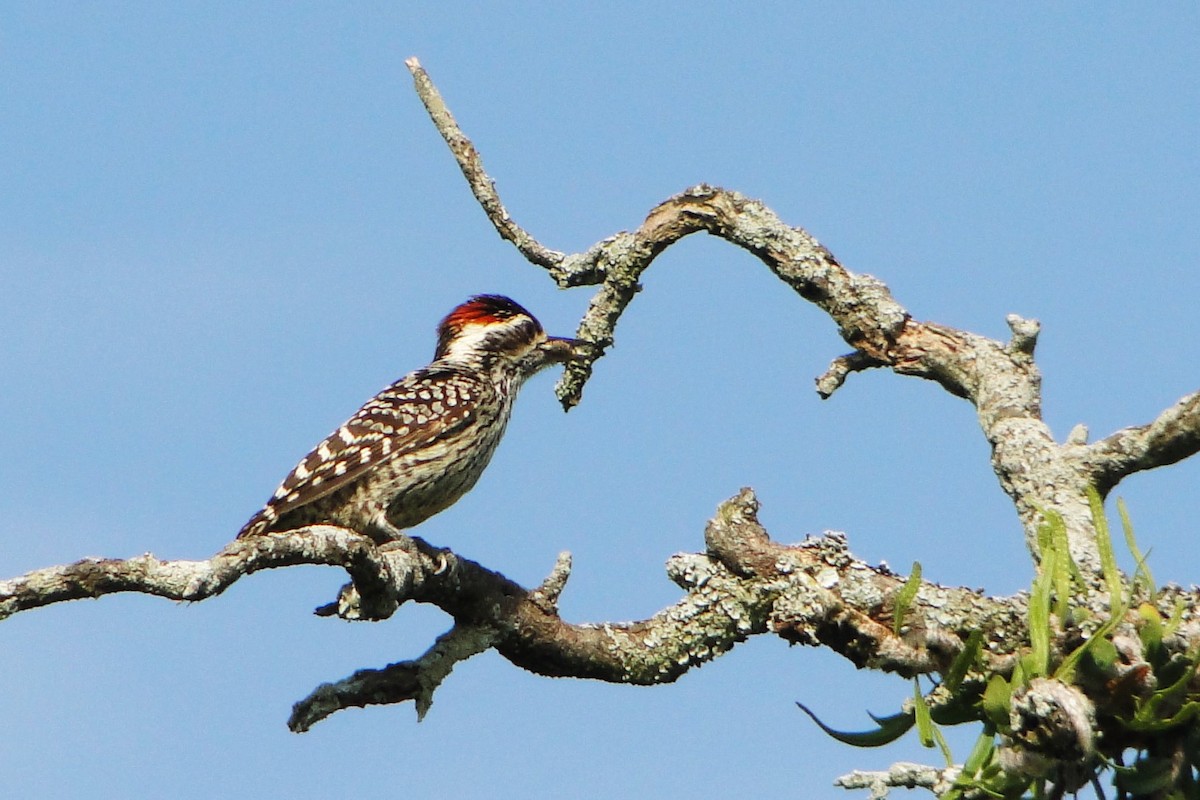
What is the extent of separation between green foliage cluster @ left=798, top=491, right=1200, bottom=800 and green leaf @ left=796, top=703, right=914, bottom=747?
0.11ft

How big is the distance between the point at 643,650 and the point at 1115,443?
154 cm

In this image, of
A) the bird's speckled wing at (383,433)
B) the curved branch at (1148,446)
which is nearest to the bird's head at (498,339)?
the bird's speckled wing at (383,433)

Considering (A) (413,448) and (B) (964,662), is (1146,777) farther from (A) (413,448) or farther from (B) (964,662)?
(A) (413,448)

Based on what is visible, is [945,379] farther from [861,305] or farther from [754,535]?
[754,535]

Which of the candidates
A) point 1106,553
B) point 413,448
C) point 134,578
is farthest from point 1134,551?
point 413,448

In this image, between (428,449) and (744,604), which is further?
(428,449)

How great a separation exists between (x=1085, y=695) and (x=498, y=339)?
5099mm

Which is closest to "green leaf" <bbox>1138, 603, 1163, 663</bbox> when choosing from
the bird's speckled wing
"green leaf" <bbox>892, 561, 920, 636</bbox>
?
"green leaf" <bbox>892, 561, 920, 636</bbox>

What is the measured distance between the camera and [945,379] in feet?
16.6

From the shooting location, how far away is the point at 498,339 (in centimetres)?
830

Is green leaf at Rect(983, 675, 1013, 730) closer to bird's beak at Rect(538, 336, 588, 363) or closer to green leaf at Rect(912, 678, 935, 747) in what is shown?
green leaf at Rect(912, 678, 935, 747)

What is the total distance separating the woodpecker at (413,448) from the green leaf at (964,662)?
9.11 ft

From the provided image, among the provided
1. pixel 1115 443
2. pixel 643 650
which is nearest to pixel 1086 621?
pixel 1115 443

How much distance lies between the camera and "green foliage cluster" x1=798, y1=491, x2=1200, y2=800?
139 inches
